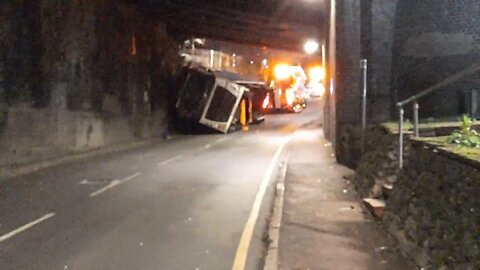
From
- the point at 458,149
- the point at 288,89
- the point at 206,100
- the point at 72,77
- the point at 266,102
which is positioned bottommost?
the point at 458,149

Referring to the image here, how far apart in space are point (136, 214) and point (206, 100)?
2544cm

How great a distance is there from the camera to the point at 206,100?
123ft

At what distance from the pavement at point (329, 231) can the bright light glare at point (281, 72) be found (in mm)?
41931

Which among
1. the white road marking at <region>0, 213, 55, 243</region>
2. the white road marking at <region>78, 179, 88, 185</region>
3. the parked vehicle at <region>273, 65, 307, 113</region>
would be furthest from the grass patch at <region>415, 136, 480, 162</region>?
the parked vehicle at <region>273, 65, 307, 113</region>

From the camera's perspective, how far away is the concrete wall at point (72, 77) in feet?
65.4

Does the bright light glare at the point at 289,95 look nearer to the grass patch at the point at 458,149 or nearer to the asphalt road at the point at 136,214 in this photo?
the asphalt road at the point at 136,214

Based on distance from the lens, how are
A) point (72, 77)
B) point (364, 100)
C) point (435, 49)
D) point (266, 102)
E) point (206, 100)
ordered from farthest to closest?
1. point (266, 102)
2. point (206, 100)
3. point (72, 77)
4. point (435, 49)
5. point (364, 100)

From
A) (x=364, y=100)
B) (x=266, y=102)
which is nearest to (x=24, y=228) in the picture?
(x=364, y=100)

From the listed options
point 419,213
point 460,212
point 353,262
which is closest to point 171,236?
point 353,262

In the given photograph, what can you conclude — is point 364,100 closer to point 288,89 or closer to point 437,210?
point 437,210

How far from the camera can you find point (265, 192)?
1534cm

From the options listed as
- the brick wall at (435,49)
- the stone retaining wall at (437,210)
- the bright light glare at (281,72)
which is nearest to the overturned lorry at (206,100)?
the bright light glare at (281,72)

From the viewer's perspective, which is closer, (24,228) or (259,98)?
(24,228)

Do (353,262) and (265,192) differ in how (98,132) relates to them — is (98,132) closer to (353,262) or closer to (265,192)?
(265,192)
